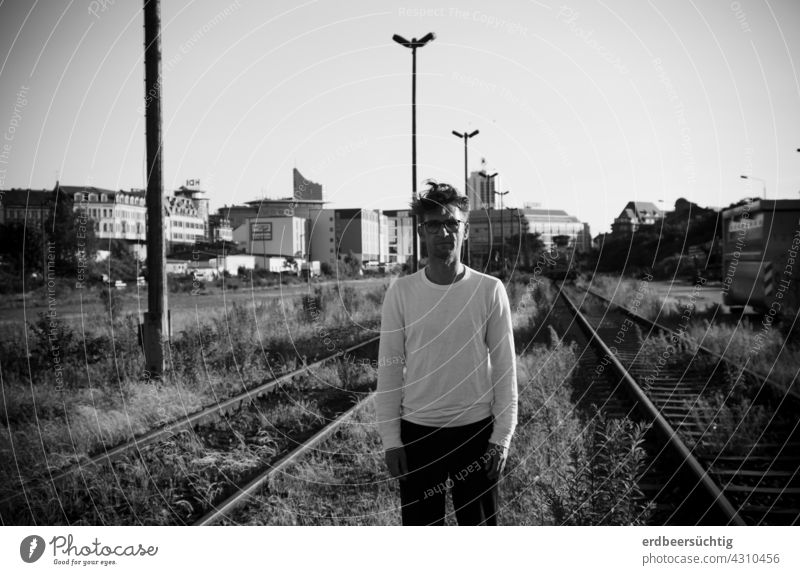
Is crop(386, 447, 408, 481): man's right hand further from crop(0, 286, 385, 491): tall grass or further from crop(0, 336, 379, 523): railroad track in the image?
crop(0, 286, 385, 491): tall grass

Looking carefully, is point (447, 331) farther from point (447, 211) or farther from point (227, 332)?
point (227, 332)

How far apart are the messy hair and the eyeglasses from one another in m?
0.08

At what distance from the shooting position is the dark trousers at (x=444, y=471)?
3.35 m

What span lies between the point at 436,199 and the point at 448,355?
2.61 ft

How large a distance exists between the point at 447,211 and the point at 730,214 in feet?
52.1

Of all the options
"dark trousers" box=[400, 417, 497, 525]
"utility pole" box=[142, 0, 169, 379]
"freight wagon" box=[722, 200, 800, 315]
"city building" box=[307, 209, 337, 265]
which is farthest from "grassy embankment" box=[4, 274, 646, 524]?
"city building" box=[307, 209, 337, 265]

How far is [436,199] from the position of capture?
11.0ft

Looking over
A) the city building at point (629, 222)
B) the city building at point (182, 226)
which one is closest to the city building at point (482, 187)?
the city building at point (629, 222)

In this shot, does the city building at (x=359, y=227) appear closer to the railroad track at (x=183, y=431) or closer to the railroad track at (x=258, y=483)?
the railroad track at (x=183, y=431)

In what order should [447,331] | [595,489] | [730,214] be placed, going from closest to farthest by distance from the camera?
1. [447,331]
2. [595,489]
3. [730,214]

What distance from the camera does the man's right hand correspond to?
11.0ft

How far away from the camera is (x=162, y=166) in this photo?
962 centimetres

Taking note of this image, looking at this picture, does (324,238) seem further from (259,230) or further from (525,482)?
(525,482)
